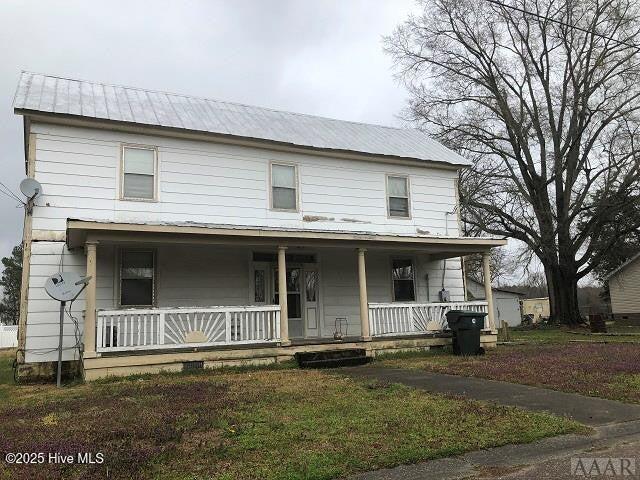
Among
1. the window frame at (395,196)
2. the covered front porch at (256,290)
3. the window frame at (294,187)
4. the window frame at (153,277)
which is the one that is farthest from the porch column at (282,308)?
the window frame at (395,196)

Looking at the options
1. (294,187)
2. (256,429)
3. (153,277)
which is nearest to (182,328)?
(153,277)

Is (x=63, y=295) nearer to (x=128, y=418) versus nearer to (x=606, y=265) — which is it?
(x=128, y=418)

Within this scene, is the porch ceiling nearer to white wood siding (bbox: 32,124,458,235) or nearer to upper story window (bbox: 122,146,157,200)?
A: white wood siding (bbox: 32,124,458,235)

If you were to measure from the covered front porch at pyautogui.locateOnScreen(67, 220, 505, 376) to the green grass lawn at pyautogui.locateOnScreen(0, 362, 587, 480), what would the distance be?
2.84m

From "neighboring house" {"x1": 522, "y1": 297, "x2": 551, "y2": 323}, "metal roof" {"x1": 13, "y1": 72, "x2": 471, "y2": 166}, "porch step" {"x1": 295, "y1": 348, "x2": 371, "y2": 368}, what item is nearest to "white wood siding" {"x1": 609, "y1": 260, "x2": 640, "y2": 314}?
"neighboring house" {"x1": 522, "y1": 297, "x2": 551, "y2": 323}

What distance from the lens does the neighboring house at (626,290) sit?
35.3 metres

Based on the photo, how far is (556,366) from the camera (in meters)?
10.6

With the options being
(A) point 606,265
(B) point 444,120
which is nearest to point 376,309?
(B) point 444,120

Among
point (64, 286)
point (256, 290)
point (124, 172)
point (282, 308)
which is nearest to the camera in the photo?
point (64, 286)

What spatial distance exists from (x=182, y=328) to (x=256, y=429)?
6445mm

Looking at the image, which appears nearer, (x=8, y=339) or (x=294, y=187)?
(x=294, y=187)

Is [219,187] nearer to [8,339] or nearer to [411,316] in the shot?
[411,316]

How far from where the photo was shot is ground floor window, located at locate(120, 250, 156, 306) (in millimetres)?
12430

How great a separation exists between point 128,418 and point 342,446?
2.87 metres
